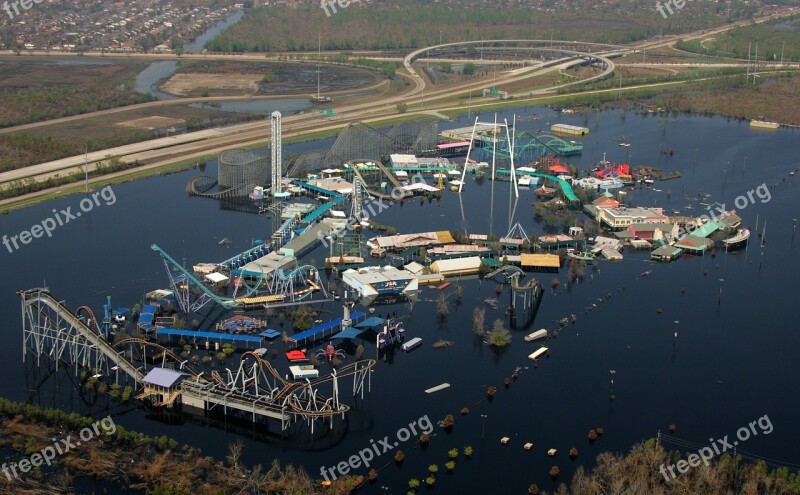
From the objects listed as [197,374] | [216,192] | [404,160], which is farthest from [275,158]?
[197,374]

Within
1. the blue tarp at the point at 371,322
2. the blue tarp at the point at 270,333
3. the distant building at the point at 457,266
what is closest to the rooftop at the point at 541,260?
the distant building at the point at 457,266

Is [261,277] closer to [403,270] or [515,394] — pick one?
[403,270]

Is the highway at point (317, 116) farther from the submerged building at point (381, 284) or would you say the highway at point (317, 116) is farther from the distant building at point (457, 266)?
the distant building at point (457, 266)

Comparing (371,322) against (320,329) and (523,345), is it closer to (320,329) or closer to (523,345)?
(320,329)

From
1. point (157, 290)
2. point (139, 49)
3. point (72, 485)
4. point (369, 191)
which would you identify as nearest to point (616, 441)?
point (72, 485)

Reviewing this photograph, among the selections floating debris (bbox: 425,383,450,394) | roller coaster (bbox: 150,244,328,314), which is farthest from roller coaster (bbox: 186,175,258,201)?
floating debris (bbox: 425,383,450,394)

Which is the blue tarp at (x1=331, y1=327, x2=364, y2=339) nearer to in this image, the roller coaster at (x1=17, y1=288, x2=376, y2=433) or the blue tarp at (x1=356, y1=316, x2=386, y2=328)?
the blue tarp at (x1=356, y1=316, x2=386, y2=328)
